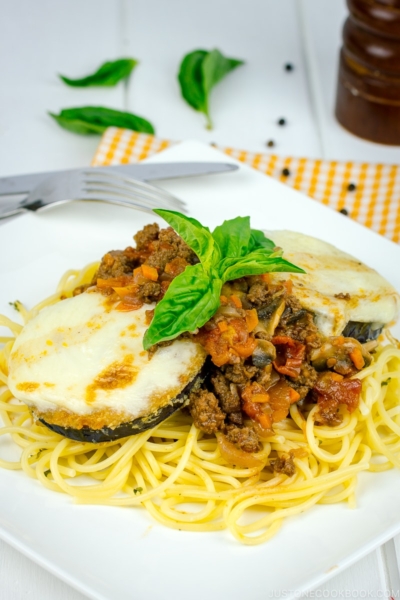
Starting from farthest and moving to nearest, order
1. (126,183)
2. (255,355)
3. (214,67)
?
(214,67)
(126,183)
(255,355)

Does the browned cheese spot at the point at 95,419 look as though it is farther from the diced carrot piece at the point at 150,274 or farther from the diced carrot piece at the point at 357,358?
the diced carrot piece at the point at 357,358

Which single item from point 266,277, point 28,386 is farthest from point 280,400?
point 28,386

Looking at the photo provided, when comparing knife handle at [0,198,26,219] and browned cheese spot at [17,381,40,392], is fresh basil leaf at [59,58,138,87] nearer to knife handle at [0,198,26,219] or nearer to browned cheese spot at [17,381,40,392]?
knife handle at [0,198,26,219]

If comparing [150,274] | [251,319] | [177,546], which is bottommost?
[177,546]

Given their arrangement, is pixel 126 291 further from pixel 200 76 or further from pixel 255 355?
pixel 200 76

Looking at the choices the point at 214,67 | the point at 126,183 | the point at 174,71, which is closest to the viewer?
the point at 126,183

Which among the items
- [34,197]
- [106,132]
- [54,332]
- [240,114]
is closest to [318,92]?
[240,114]

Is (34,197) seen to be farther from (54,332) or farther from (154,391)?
(154,391)
